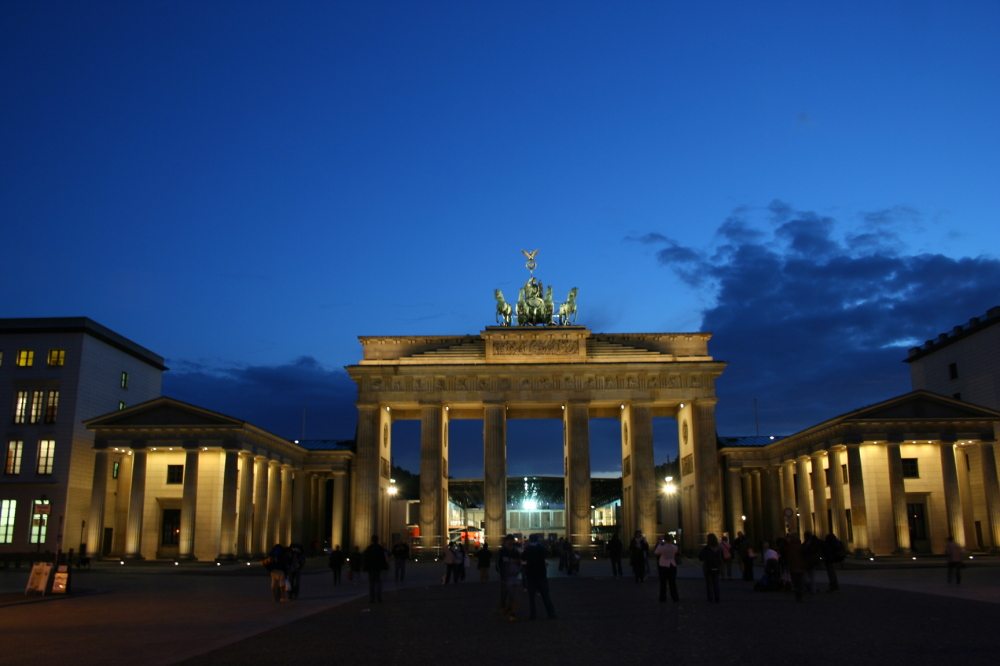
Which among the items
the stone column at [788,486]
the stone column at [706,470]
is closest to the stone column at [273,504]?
the stone column at [706,470]

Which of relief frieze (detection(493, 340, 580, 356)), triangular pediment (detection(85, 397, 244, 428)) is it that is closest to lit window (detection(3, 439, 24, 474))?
triangular pediment (detection(85, 397, 244, 428))

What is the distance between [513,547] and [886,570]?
28.1 metres

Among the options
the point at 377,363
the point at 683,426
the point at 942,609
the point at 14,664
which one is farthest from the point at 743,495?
the point at 14,664

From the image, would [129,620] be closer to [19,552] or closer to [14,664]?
[14,664]

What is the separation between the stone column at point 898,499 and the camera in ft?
171

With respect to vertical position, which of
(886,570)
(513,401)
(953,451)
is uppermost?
(513,401)

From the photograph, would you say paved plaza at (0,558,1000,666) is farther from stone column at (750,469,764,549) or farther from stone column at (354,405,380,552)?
stone column at (750,469,764,549)

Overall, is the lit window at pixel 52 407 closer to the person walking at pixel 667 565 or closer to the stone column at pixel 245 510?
the stone column at pixel 245 510

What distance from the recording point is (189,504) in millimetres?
53906

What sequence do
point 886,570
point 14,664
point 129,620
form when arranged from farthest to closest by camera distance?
point 886,570
point 129,620
point 14,664

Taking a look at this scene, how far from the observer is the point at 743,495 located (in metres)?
80.1

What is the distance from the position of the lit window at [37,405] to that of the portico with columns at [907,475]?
168ft

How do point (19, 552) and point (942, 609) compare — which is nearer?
point (942, 609)

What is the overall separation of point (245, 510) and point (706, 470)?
1352 inches
